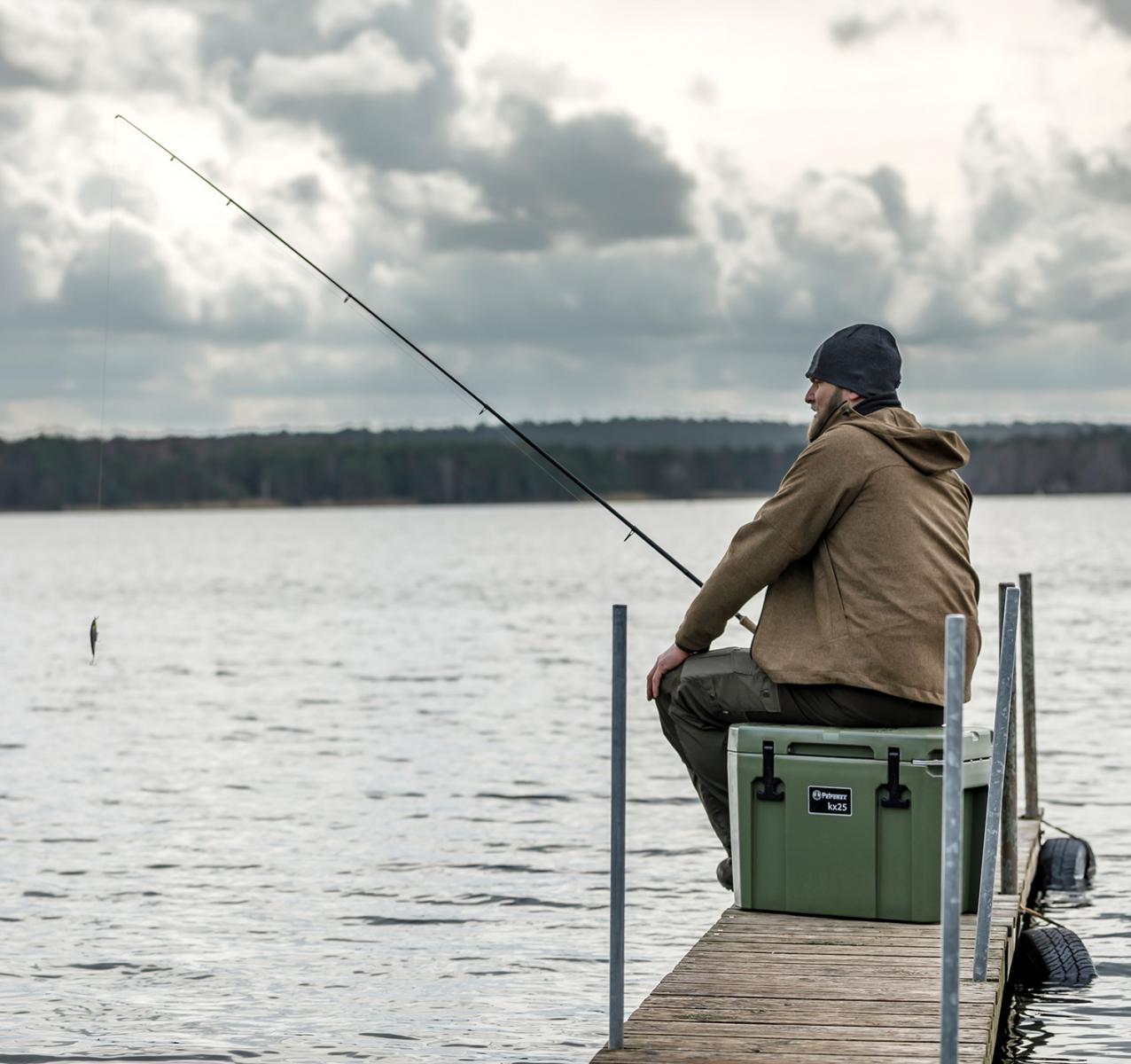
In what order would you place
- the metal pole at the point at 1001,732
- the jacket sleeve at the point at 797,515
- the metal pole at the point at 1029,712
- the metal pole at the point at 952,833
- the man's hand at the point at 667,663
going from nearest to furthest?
the metal pole at the point at 952,833
the metal pole at the point at 1001,732
the jacket sleeve at the point at 797,515
the man's hand at the point at 667,663
the metal pole at the point at 1029,712

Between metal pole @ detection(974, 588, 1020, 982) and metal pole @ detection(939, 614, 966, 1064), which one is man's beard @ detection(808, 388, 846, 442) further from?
metal pole @ detection(939, 614, 966, 1064)

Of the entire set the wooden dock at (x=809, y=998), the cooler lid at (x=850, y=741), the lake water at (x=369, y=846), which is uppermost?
the cooler lid at (x=850, y=741)

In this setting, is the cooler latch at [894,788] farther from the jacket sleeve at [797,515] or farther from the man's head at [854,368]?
the man's head at [854,368]

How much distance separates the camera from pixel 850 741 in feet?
17.6

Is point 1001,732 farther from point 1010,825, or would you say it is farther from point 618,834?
point 1010,825

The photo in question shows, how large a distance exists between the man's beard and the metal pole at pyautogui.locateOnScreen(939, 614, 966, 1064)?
191 cm

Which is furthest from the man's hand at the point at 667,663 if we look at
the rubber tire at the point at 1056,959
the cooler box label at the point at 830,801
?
the rubber tire at the point at 1056,959

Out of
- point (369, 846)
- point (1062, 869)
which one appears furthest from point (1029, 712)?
point (369, 846)

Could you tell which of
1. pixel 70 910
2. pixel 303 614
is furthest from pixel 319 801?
pixel 303 614

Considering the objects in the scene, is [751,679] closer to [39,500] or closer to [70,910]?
[70,910]

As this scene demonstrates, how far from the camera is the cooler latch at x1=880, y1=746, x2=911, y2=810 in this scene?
17.5 feet

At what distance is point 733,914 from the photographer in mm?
5812

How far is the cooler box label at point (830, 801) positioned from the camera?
5434mm

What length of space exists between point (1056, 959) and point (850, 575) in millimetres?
3171
